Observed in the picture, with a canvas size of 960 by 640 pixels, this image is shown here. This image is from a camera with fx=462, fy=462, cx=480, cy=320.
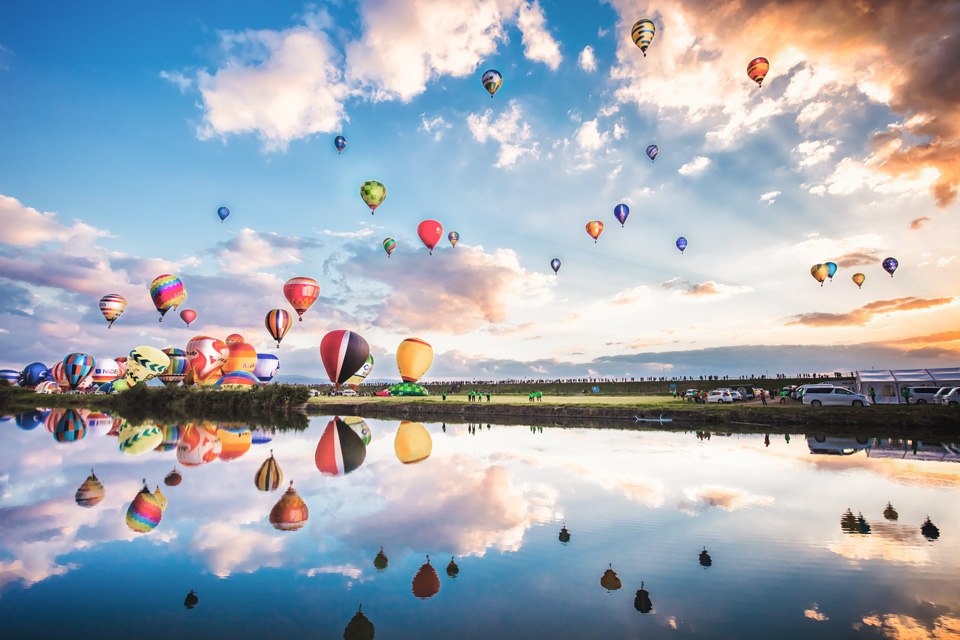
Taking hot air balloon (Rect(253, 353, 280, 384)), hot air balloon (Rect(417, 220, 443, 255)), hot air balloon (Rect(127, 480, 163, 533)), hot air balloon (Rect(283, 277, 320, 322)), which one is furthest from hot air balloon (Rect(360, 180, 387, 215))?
hot air balloon (Rect(253, 353, 280, 384))

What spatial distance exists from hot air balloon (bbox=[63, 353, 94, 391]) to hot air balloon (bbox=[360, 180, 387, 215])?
54.0 m

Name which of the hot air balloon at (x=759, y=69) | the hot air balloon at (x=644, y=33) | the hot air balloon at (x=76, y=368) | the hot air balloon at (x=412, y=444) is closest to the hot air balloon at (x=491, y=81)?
the hot air balloon at (x=644, y=33)

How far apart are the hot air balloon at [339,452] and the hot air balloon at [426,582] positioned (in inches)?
312

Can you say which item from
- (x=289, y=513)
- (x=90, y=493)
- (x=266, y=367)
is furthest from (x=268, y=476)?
(x=266, y=367)

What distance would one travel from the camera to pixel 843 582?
6.49 m

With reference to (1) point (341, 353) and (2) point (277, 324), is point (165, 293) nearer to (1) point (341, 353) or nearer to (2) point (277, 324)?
(2) point (277, 324)

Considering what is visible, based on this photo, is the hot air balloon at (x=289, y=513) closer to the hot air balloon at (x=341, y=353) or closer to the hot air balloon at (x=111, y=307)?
the hot air balloon at (x=341, y=353)

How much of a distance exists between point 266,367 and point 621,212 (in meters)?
47.5

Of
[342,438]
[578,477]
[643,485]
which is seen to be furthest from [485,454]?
[342,438]

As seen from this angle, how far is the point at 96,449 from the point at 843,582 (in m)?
26.4

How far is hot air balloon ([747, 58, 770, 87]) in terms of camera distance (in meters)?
29.6

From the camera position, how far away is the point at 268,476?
1420 centimetres

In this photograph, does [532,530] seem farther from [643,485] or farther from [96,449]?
[96,449]

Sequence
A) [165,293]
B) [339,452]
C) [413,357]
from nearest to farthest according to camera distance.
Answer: [339,452] → [165,293] → [413,357]
